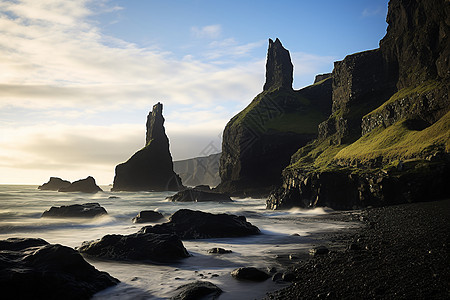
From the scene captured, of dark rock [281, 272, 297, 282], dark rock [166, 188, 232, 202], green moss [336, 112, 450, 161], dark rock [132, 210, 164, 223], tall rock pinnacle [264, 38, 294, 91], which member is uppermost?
tall rock pinnacle [264, 38, 294, 91]

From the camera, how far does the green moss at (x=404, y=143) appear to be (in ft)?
143

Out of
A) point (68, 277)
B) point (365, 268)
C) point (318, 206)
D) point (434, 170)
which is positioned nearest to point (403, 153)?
point (434, 170)

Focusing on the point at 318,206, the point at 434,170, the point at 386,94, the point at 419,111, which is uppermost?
the point at 386,94

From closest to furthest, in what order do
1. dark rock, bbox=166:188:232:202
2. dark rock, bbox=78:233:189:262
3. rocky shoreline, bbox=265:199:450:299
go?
rocky shoreline, bbox=265:199:450:299, dark rock, bbox=78:233:189:262, dark rock, bbox=166:188:232:202

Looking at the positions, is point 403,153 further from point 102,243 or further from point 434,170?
point 102,243

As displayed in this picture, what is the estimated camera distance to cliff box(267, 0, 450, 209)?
3991 cm

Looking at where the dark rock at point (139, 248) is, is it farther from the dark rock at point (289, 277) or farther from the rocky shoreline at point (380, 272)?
the dark rock at point (289, 277)

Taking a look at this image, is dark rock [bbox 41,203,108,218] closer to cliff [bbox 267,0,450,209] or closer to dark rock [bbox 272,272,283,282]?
cliff [bbox 267,0,450,209]

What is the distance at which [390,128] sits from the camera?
206ft

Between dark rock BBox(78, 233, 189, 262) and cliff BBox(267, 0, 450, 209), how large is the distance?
104 ft

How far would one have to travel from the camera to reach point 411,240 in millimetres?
14906

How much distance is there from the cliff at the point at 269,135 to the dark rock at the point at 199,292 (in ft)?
316

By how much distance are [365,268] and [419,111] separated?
58.7 metres

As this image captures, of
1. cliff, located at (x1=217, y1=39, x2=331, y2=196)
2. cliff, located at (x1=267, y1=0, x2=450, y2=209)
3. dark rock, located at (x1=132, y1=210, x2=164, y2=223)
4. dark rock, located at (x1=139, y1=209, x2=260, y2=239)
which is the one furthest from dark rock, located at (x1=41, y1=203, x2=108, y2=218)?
cliff, located at (x1=217, y1=39, x2=331, y2=196)
